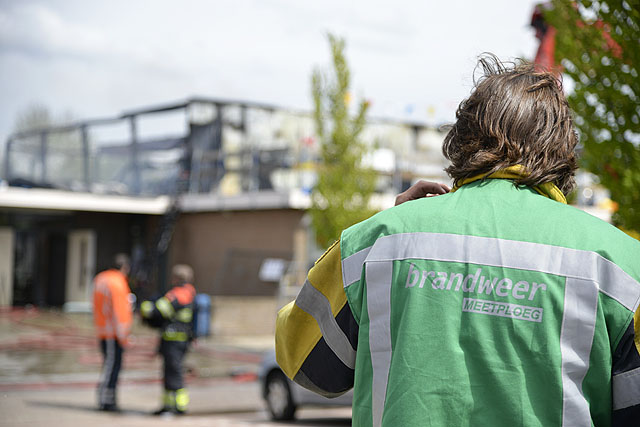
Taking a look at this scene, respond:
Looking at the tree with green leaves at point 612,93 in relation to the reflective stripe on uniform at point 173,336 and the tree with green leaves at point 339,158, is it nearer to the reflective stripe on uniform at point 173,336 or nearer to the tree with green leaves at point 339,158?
the reflective stripe on uniform at point 173,336

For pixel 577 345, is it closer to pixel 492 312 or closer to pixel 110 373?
pixel 492 312

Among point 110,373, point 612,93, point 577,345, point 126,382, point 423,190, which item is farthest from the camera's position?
point 126,382

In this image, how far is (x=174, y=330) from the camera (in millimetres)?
11000

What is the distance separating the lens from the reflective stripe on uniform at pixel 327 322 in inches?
82.5

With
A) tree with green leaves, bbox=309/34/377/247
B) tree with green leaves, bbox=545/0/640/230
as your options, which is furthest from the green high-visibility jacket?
tree with green leaves, bbox=309/34/377/247

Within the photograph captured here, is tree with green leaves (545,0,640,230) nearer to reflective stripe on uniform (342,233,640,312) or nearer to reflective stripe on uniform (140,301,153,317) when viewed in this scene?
reflective stripe on uniform (342,233,640,312)

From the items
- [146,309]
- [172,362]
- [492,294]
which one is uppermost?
[492,294]

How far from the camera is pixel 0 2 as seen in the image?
35.8ft

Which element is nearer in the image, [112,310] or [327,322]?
[327,322]

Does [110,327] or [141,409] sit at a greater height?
[110,327]

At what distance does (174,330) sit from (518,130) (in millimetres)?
9519


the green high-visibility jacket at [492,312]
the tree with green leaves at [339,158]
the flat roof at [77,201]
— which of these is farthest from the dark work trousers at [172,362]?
the flat roof at [77,201]

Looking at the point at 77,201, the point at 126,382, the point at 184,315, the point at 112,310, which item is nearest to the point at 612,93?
the point at 184,315

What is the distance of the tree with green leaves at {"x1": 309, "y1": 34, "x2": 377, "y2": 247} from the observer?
16.9 m
